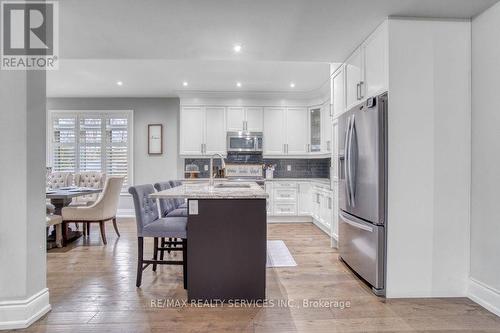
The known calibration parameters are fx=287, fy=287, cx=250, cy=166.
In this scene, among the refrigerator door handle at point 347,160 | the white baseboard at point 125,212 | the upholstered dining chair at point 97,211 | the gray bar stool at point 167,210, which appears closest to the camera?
the refrigerator door handle at point 347,160

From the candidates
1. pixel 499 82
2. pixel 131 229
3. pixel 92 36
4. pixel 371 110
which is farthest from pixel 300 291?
pixel 131 229

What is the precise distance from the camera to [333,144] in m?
3.91

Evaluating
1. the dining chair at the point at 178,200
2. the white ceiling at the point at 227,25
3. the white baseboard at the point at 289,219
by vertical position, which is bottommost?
the white baseboard at the point at 289,219


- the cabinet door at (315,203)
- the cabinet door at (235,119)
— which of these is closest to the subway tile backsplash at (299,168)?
the cabinet door at (315,203)

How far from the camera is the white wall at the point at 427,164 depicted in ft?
7.95

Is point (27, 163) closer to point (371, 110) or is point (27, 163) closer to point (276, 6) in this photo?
point (276, 6)

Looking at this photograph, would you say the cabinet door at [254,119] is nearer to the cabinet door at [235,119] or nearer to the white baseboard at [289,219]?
the cabinet door at [235,119]

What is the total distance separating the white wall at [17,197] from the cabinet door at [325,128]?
14.7 ft

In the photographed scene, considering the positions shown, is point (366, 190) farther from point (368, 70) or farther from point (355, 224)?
point (368, 70)

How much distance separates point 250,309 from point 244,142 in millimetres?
3860

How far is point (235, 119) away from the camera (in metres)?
5.84

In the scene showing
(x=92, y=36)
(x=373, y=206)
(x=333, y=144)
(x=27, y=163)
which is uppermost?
(x=92, y=36)

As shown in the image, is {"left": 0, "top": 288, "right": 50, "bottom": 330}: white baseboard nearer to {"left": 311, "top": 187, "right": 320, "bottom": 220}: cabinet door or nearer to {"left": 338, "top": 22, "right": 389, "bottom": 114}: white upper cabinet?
{"left": 338, "top": 22, "right": 389, "bottom": 114}: white upper cabinet

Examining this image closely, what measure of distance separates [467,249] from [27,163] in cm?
351
